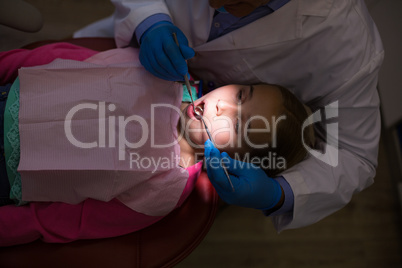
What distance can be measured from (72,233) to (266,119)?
0.75 metres

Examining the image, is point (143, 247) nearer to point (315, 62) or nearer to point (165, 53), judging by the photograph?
point (165, 53)

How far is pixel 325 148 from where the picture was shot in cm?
120

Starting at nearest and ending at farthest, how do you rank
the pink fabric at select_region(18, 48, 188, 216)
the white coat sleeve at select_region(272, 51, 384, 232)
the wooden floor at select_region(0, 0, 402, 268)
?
the pink fabric at select_region(18, 48, 188, 216) < the white coat sleeve at select_region(272, 51, 384, 232) < the wooden floor at select_region(0, 0, 402, 268)

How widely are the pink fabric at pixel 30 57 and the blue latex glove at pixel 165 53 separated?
28cm

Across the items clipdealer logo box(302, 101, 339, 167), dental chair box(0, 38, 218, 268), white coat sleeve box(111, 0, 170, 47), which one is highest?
white coat sleeve box(111, 0, 170, 47)

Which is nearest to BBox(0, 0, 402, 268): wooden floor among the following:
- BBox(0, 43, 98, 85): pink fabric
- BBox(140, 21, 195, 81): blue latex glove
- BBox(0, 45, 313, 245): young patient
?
BBox(0, 43, 98, 85): pink fabric

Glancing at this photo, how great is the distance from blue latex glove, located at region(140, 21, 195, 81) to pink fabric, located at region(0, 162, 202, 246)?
1.56 feet

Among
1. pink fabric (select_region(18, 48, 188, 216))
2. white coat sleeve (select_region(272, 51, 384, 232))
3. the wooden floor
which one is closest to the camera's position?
pink fabric (select_region(18, 48, 188, 216))

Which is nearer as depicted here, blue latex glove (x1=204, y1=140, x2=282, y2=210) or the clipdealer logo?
blue latex glove (x1=204, y1=140, x2=282, y2=210)

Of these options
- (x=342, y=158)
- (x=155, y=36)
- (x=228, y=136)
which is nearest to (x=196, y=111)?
(x=228, y=136)

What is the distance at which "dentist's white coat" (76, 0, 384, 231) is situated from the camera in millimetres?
1075

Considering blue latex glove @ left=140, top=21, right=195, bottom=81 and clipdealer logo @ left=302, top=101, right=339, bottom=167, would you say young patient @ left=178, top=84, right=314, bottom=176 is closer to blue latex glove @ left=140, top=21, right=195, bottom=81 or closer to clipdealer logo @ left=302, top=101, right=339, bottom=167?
clipdealer logo @ left=302, top=101, right=339, bottom=167

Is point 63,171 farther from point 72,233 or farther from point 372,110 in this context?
point 372,110

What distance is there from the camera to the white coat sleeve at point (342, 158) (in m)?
1.12
